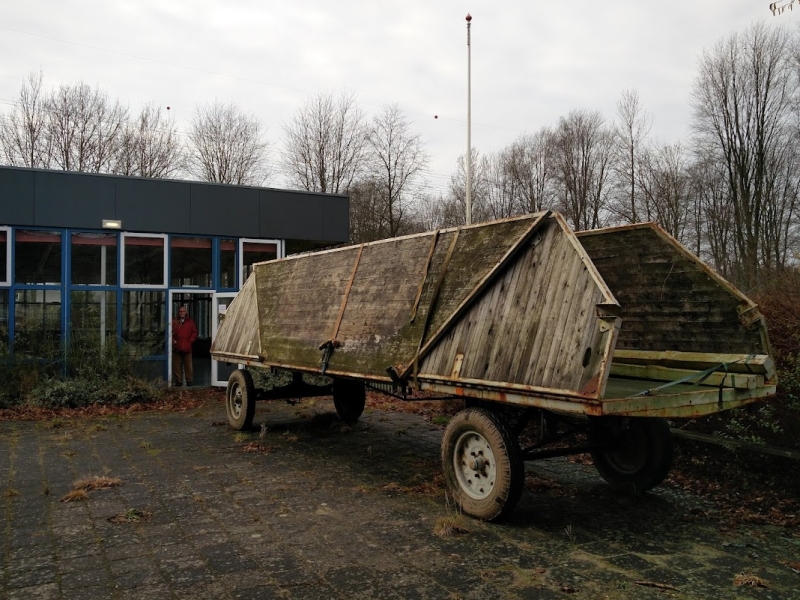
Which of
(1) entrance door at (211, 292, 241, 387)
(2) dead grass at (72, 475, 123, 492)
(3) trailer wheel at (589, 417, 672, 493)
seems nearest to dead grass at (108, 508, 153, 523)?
(2) dead grass at (72, 475, 123, 492)

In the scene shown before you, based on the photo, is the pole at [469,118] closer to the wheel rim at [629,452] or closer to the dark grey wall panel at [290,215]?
the dark grey wall panel at [290,215]

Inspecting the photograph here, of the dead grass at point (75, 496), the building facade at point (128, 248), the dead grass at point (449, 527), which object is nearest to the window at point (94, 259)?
the building facade at point (128, 248)

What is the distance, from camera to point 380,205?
113ft

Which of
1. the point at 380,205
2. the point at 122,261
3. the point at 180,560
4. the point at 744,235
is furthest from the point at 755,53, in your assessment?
the point at 180,560

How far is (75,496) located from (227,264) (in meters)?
10.0

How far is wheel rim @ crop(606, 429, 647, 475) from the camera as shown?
609cm

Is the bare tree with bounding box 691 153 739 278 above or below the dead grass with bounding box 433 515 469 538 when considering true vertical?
above

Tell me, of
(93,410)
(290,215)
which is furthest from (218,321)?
(93,410)

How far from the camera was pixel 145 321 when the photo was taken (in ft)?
47.3

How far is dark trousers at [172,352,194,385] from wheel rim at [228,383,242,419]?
5.32 metres

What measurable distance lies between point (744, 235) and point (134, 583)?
29965 mm

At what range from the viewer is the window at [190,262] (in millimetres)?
14906

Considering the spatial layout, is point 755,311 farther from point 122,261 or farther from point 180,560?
point 122,261

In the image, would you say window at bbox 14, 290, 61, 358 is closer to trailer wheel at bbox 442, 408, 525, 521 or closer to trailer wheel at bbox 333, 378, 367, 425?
trailer wheel at bbox 333, 378, 367, 425
